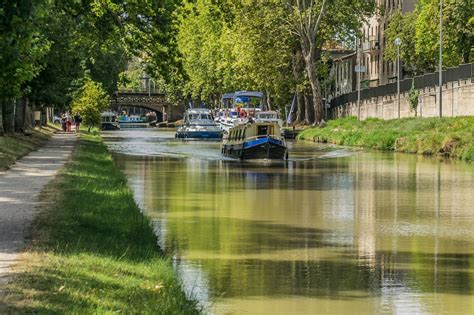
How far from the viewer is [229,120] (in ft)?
291

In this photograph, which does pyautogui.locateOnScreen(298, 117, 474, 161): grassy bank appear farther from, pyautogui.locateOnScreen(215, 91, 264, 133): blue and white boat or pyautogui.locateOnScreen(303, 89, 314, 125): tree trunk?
pyautogui.locateOnScreen(303, 89, 314, 125): tree trunk

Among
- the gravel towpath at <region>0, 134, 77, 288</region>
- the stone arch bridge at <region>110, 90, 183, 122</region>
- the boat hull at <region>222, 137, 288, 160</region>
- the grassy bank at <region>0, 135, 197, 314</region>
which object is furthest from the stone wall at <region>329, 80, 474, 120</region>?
the stone arch bridge at <region>110, 90, 183, 122</region>

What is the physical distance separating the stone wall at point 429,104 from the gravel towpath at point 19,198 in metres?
32.7

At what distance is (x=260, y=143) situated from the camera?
2121 inches

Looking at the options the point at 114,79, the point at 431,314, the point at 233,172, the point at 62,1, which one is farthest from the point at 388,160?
the point at 114,79

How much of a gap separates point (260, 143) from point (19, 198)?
3159cm

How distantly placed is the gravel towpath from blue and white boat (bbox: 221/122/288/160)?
553 inches

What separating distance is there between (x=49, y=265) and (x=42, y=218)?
5091 millimetres

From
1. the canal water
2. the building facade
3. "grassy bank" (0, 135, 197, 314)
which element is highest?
the building facade

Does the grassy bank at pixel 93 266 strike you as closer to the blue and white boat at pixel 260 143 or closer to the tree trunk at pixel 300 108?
the blue and white boat at pixel 260 143

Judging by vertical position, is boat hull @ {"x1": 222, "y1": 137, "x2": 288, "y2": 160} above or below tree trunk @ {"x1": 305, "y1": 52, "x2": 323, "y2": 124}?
below

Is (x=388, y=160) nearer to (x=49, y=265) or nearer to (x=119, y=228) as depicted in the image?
(x=119, y=228)

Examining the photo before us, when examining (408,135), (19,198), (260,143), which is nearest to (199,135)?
(408,135)

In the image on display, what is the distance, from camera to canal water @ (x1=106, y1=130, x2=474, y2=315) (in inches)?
617
